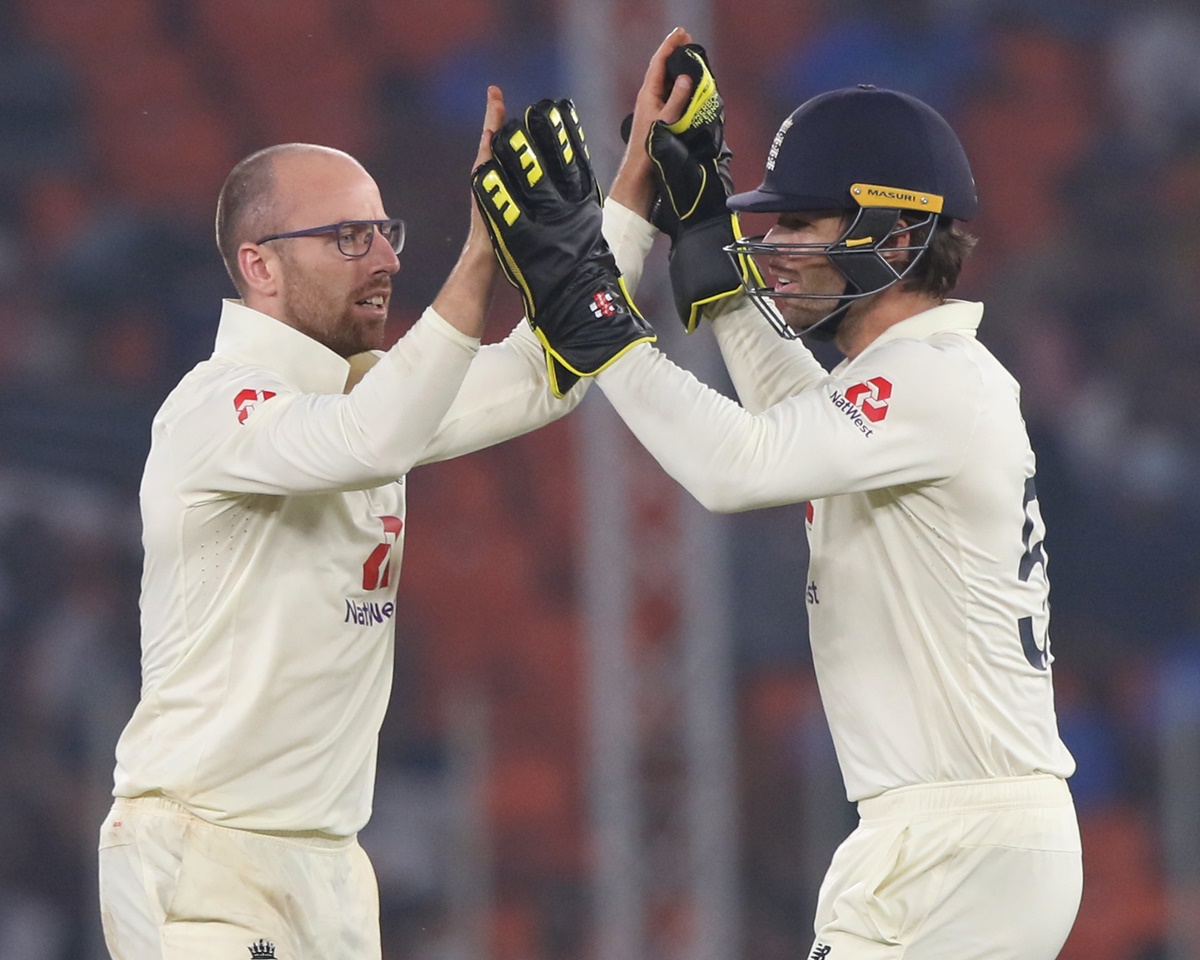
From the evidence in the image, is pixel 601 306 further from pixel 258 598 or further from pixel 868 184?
pixel 258 598

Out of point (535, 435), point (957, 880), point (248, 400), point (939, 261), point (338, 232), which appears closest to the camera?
point (957, 880)

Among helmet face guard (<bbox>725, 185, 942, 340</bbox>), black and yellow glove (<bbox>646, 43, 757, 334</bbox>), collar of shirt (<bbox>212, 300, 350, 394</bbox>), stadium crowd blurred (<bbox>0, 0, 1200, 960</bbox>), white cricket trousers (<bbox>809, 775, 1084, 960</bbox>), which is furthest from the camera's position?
stadium crowd blurred (<bbox>0, 0, 1200, 960</bbox>)

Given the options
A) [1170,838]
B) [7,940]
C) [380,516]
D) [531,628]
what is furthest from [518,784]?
[380,516]

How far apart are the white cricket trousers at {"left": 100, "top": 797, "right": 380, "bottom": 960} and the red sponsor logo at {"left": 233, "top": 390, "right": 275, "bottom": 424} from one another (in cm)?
60

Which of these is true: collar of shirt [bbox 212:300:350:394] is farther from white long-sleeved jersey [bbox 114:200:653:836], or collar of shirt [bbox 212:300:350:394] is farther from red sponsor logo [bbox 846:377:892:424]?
red sponsor logo [bbox 846:377:892:424]

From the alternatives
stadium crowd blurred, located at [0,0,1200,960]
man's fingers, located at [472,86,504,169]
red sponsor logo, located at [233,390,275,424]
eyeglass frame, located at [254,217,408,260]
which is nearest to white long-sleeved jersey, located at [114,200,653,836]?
red sponsor logo, located at [233,390,275,424]

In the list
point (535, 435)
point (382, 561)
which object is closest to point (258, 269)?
point (382, 561)

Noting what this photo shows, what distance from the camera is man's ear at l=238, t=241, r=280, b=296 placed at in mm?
2797

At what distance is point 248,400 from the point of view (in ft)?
8.43

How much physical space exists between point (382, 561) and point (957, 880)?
0.99 meters

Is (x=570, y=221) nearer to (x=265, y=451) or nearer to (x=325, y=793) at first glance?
(x=265, y=451)

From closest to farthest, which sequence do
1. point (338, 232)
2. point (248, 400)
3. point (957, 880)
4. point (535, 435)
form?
point (957, 880) < point (248, 400) < point (338, 232) < point (535, 435)

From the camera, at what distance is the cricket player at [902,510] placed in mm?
2473

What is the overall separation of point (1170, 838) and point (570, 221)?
429 centimetres
